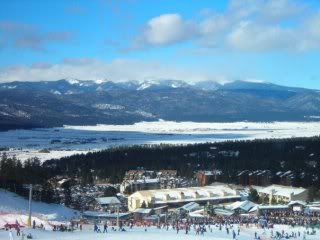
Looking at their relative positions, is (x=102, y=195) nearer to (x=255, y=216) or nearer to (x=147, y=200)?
(x=147, y=200)

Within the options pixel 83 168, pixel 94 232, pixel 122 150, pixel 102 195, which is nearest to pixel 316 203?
pixel 102 195

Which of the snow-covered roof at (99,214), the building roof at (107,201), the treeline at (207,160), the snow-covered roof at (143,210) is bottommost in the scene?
the snow-covered roof at (143,210)

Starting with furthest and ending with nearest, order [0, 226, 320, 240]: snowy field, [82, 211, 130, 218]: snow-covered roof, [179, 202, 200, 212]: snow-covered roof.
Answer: [179, 202, 200, 212]: snow-covered roof
[82, 211, 130, 218]: snow-covered roof
[0, 226, 320, 240]: snowy field

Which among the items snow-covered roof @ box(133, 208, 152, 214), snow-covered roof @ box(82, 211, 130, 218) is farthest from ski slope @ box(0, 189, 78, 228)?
snow-covered roof @ box(133, 208, 152, 214)

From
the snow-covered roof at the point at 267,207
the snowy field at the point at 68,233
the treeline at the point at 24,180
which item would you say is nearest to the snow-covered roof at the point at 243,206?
the snow-covered roof at the point at 267,207

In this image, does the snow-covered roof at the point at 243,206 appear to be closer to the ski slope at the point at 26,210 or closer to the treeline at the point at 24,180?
the ski slope at the point at 26,210

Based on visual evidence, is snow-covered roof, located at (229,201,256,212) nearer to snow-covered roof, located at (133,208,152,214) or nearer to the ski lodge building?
the ski lodge building

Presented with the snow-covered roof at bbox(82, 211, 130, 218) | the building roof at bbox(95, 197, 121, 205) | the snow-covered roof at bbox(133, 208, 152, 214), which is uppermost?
the building roof at bbox(95, 197, 121, 205)

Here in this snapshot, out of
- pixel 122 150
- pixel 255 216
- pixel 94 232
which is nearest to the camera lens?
pixel 94 232
